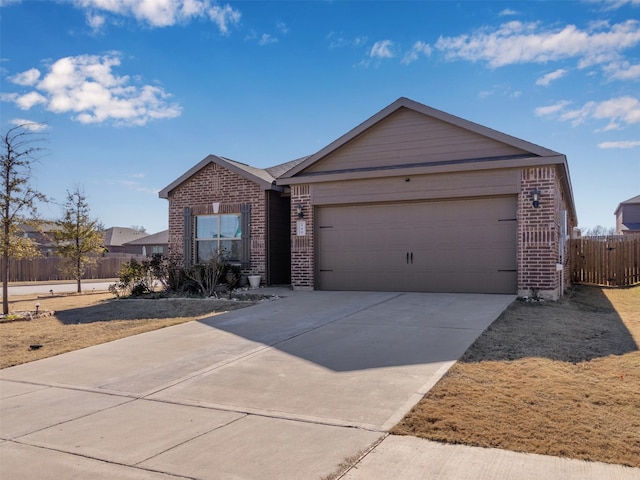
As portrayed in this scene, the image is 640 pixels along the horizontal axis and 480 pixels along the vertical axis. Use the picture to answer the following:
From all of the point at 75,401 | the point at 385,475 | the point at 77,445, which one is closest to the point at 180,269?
the point at 75,401

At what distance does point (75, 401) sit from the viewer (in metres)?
5.10

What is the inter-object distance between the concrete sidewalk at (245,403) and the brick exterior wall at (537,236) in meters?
3.04

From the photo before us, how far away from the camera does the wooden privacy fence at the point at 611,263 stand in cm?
1809

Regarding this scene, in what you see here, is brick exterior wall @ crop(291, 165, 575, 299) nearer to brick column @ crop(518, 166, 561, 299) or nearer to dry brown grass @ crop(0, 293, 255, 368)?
brick column @ crop(518, 166, 561, 299)

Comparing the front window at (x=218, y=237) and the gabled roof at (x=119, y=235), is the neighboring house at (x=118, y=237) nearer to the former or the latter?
the gabled roof at (x=119, y=235)

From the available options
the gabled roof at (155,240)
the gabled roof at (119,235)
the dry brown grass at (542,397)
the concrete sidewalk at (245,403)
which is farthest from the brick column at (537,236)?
the gabled roof at (119,235)

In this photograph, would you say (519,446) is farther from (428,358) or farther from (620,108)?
(620,108)

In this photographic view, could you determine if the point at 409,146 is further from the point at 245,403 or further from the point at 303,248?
the point at 245,403

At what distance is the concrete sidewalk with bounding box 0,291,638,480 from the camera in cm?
345

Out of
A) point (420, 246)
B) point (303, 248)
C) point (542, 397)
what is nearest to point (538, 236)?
point (420, 246)

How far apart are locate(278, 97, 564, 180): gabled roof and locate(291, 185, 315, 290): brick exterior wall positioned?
0.70 meters

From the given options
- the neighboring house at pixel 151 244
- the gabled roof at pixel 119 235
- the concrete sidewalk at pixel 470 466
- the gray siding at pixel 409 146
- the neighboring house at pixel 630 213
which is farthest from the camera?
the gabled roof at pixel 119 235

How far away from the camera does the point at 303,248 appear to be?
13461 mm

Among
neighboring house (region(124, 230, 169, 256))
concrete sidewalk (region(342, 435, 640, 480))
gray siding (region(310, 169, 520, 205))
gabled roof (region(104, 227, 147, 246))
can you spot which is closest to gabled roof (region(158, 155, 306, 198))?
gray siding (region(310, 169, 520, 205))
